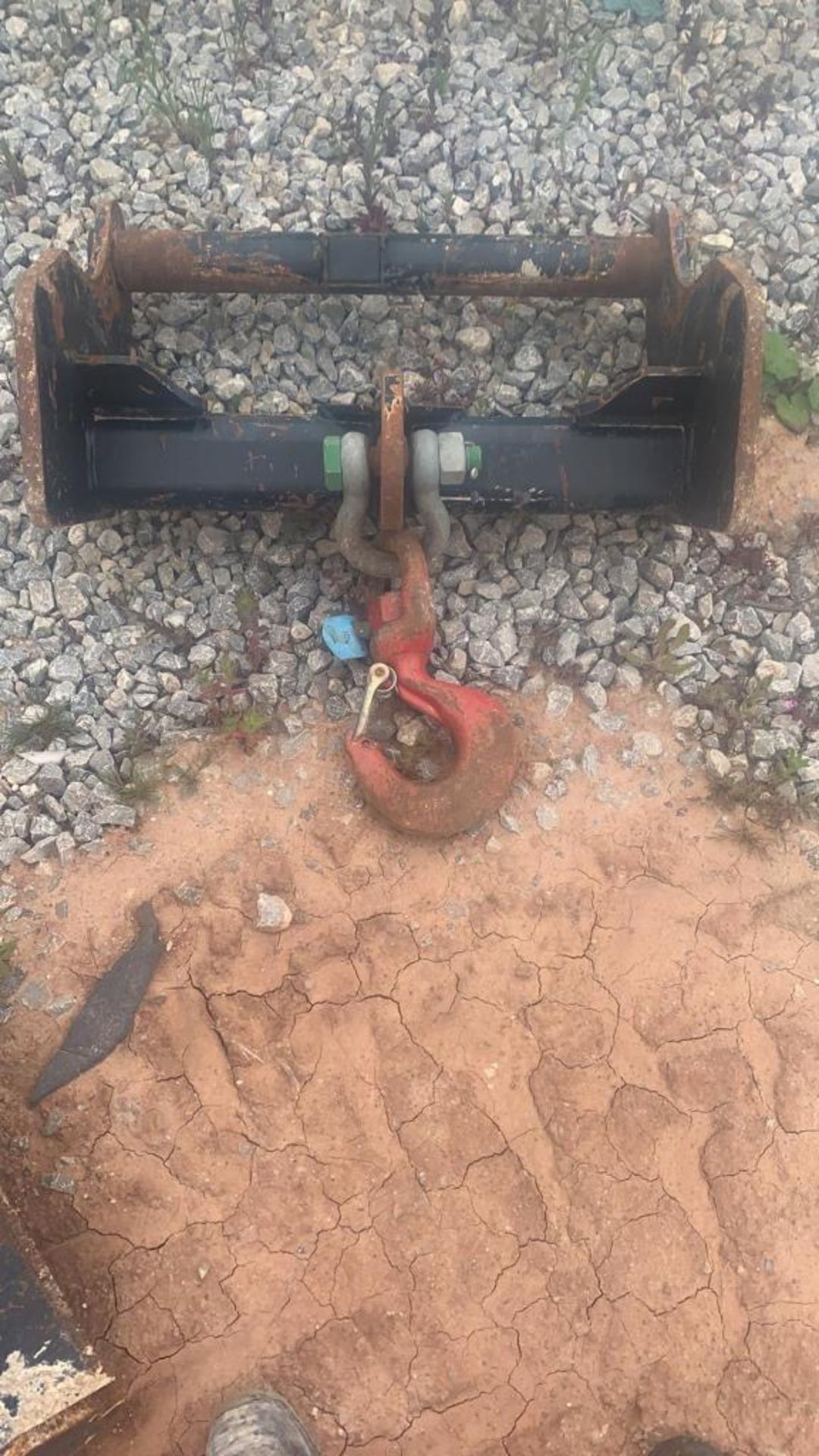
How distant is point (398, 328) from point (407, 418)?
64 centimetres

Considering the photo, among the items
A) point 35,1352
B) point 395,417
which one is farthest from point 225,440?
point 35,1352

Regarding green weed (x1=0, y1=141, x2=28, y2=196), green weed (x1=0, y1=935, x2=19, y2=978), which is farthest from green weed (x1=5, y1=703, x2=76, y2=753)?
green weed (x1=0, y1=141, x2=28, y2=196)

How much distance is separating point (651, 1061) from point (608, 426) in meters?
1.86

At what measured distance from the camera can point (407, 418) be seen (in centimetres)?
282

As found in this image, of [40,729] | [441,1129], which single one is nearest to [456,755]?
[441,1129]

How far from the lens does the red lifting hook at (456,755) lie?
9.59 ft

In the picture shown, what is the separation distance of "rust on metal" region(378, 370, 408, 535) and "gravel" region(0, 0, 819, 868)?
1.83 ft

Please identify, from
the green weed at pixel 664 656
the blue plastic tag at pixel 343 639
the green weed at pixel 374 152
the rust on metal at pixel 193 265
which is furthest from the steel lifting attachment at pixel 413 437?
the green weed at pixel 374 152

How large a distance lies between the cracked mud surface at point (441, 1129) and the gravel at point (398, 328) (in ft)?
1.06

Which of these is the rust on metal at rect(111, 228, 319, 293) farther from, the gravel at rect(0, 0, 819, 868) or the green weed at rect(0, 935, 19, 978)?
the green weed at rect(0, 935, 19, 978)

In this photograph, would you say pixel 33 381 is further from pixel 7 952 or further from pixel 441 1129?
pixel 441 1129

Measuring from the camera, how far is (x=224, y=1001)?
9.55ft

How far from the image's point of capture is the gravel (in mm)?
3137

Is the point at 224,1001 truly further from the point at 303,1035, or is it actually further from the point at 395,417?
the point at 395,417
